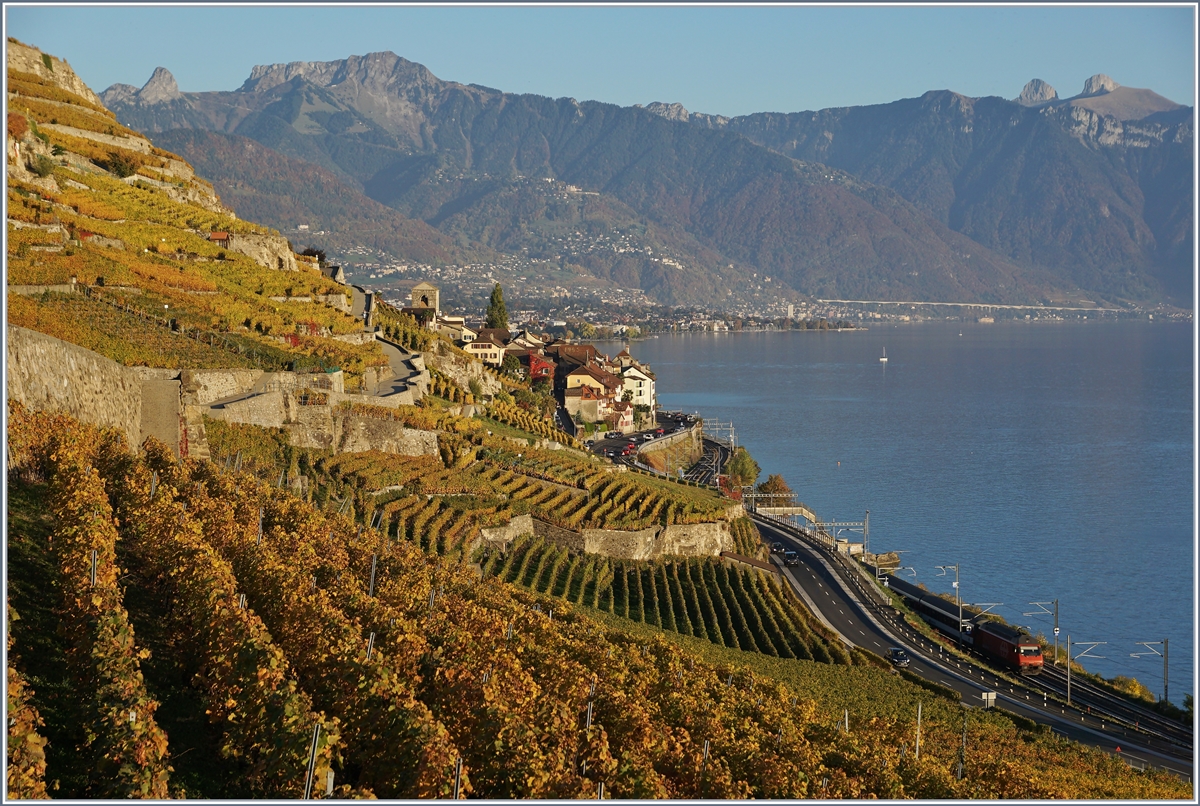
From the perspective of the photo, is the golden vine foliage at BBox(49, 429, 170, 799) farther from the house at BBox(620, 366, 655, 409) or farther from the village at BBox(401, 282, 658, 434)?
the house at BBox(620, 366, 655, 409)

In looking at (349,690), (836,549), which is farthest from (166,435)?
(836,549)

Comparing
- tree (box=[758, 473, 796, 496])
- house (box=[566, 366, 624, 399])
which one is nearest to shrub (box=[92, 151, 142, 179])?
house (box=[566, 366, 624, 399])

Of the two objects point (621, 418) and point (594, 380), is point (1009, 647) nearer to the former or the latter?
point (621, 418)

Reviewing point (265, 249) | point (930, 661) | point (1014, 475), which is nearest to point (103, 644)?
point (930, 661)

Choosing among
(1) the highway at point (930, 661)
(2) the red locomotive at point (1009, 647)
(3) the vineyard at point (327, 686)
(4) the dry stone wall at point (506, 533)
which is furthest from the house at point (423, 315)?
(3) the vineyard at point (327, 686)

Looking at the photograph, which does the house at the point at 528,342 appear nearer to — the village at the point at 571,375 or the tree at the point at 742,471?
the village at the point at 571,375
